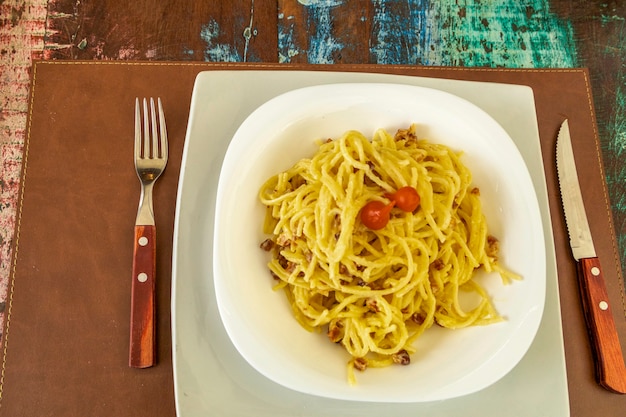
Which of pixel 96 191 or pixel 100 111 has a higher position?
pixel 100 111

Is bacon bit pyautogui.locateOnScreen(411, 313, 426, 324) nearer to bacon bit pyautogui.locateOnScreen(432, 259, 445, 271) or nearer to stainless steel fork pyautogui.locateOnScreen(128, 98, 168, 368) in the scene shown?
bacon bit pyautogui.locateOnScreen(432, 259, 445, 271)

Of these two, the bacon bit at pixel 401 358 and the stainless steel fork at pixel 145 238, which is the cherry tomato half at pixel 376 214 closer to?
the bacon bit at pixel 401 358

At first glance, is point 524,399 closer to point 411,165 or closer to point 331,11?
point 411,165

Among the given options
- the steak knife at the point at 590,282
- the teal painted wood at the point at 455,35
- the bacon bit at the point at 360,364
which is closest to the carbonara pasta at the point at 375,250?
the bacon bit at the point at 360,364

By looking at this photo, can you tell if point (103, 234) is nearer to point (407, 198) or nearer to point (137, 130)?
point (137, 130)

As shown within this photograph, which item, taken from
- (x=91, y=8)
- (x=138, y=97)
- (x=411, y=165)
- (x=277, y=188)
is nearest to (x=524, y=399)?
(x=411, y=165)

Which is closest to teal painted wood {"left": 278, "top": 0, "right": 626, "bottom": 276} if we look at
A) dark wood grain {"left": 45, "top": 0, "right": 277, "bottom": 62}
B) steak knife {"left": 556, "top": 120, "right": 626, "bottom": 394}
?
dark wood grain {"left": 45, "top": 0, "right": 277, "bottom": 62}
